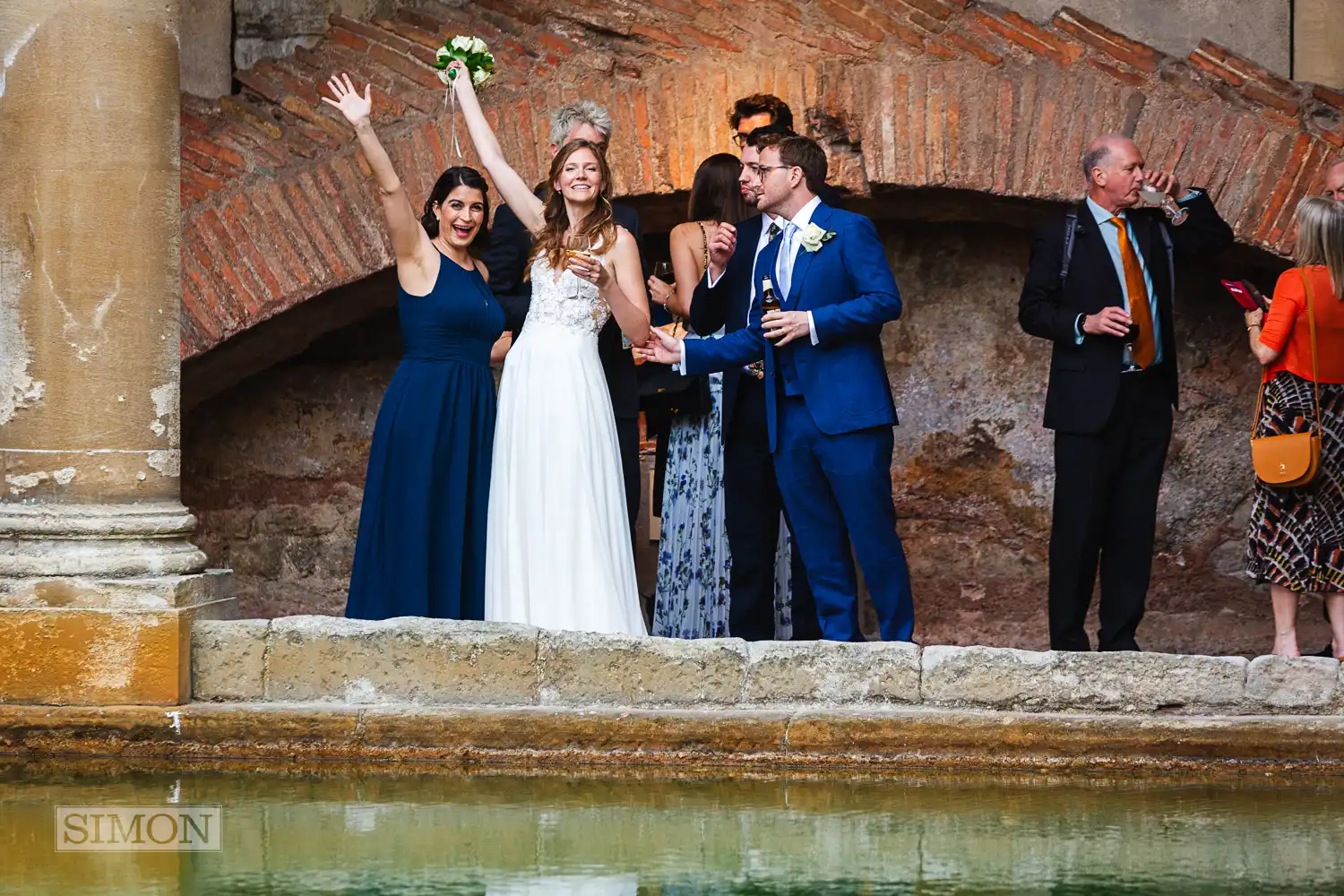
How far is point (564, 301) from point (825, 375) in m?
0.93

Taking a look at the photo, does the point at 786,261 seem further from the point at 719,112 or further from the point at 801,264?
the point at 719,112

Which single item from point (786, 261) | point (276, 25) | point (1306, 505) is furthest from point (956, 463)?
point (276, 25)

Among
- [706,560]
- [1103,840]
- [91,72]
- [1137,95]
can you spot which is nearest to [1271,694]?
[1103,840]

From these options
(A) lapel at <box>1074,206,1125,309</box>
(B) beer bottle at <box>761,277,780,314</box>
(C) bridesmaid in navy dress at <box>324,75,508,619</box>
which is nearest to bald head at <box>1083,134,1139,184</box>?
(A) lapel at <box>1074,206,1125,309</box>

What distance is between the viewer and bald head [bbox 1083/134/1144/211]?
642 centimetres

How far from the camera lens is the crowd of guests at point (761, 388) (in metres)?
5.98

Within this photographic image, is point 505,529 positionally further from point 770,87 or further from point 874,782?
point 770,87

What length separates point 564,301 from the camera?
6227 millimetres

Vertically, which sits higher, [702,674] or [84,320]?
[84,320]

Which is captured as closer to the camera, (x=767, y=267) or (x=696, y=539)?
(x=767, y=267)

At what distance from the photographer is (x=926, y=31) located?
24.8 ft

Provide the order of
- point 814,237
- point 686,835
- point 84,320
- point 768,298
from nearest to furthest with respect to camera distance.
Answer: point 686,835
point 84,320
point 768,298
point 814,237

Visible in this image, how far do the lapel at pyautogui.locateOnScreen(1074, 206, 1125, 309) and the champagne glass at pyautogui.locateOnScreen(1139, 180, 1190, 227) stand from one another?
17 centimetres

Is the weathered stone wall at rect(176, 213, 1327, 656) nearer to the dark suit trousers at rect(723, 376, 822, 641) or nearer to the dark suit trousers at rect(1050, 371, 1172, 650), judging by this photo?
the dark suit trousers at rect(1050, 371, 1172, 650)
